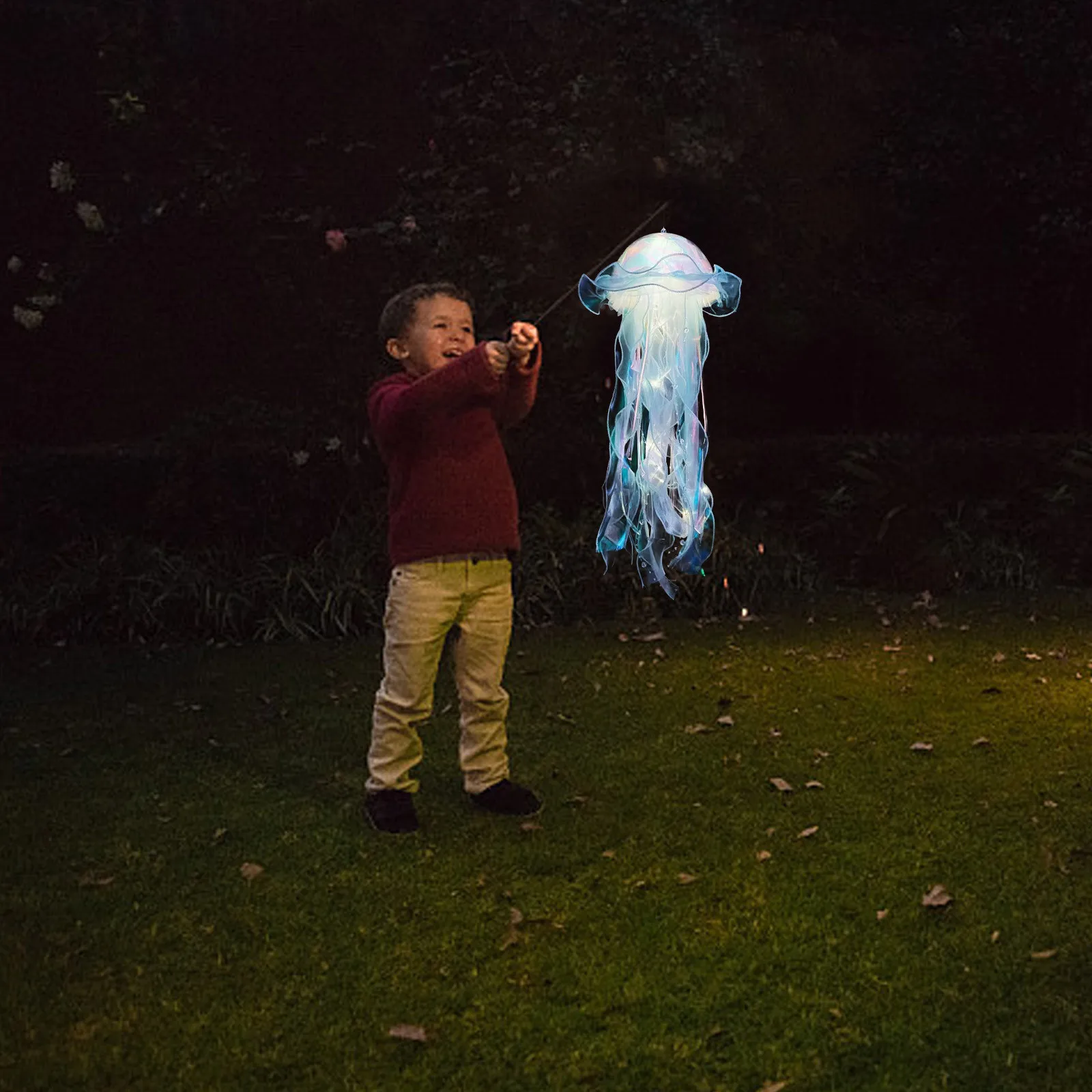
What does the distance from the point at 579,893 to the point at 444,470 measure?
1388mm

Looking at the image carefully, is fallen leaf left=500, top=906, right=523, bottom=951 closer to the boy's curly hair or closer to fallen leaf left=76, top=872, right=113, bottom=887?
fallen leaf left=76, top=872, right=113, bottom=887

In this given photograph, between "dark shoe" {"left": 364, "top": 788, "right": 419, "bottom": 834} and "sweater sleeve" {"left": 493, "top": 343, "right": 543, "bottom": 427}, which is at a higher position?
"sweater sleeve" {"left": 493, "top": 343, "right": 543, "bottom": 427}

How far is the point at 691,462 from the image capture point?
9.41 meters

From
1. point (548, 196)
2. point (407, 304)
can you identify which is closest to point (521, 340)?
point (407, 304)

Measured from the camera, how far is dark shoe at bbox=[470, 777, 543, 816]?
15.4 feet

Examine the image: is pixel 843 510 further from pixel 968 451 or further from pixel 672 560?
pixel 672 560

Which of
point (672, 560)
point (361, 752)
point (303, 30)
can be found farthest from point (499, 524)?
point (303, 30)

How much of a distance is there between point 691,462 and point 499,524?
5.10 meters

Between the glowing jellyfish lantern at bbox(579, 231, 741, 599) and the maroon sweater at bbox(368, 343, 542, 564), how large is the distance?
14.4 ft

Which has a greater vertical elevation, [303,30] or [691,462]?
[303,30]

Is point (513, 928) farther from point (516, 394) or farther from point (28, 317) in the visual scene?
point (28, 317)

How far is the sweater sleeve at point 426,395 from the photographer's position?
412cm

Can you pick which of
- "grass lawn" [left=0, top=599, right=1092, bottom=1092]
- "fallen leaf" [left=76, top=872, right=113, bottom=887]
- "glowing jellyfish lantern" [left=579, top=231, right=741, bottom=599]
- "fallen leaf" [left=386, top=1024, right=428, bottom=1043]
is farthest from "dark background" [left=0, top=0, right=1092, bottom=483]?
"fallen leaf" [left=386, top=1024, right=428, bottom=1043]

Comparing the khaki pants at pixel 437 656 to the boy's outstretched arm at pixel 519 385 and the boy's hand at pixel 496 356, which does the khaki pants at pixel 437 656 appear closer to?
the boy's outstretched arm at pixel 519 385
